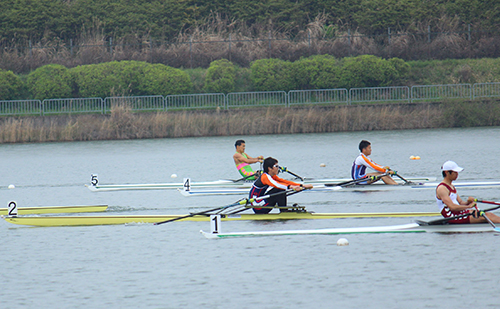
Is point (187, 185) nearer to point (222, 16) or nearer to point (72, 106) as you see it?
point (72, 106)

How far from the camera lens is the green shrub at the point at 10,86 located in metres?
35.5

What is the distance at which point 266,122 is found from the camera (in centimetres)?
3266

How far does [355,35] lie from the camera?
42188 millimetres

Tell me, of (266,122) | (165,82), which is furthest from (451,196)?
(165,82)

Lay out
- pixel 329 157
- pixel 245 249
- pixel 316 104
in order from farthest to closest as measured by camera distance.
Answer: pixel 316 104
pixel 329 157
pixel 245 249

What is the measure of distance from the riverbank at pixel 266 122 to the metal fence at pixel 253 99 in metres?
1.22

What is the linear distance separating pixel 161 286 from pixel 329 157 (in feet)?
50.3

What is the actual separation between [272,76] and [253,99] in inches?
83.7

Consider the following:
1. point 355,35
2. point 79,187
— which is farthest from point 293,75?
point 79,187

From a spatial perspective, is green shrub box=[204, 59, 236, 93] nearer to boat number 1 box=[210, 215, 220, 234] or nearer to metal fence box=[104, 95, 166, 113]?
metal fence box=[104, 95, 166, 113]

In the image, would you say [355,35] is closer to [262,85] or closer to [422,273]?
[262,85]

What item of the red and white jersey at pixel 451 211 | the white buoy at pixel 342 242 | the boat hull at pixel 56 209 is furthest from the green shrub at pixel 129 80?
the red and white jersey at pixel 451 211

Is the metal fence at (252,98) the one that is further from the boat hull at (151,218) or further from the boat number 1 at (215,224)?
the boat number 1 at (215,224)

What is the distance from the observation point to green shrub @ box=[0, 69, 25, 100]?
35.5m
